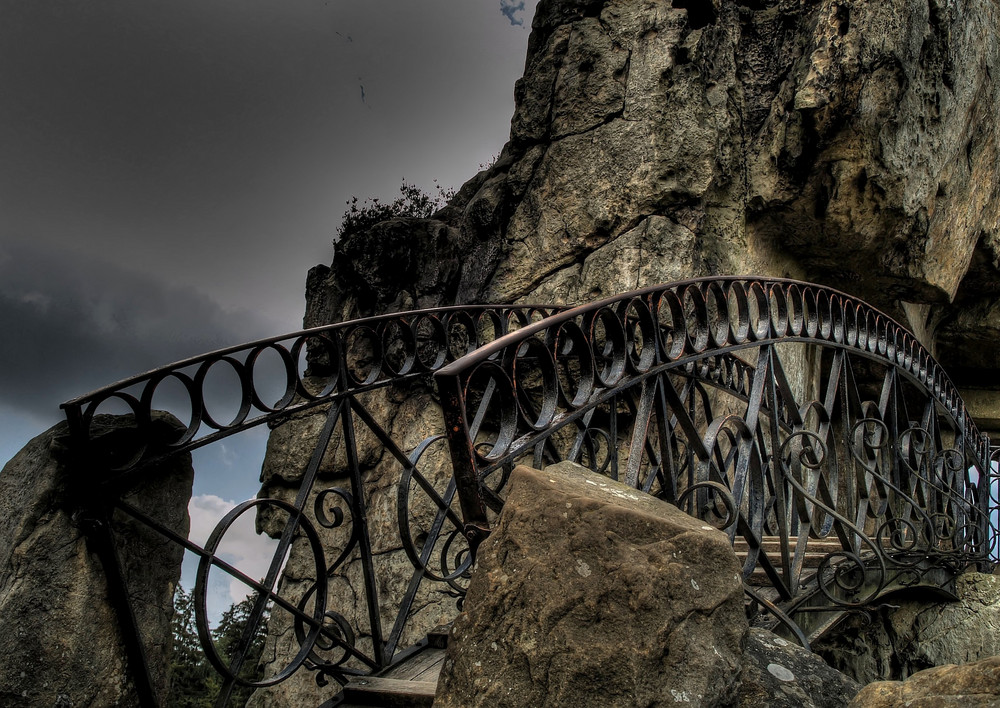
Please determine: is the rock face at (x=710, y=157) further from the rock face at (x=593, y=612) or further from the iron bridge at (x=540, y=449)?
the rock face at (x=593, y=612)

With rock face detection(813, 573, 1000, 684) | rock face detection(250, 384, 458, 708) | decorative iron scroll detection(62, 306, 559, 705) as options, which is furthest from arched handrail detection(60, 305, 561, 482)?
rock face detection(813, 573, 1000, 684)

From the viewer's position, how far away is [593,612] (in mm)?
1524

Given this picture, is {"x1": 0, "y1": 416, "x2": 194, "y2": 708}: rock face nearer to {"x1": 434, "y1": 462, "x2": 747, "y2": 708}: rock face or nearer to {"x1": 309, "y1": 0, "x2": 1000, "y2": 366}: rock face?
{"x1": 434, "y1": 462, "x2": 747, "y2": 708}: rock face

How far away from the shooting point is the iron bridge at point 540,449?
225 cm

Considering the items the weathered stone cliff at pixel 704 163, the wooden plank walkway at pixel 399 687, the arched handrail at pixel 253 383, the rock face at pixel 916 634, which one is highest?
the weathered stone cliff at pixel 704 163

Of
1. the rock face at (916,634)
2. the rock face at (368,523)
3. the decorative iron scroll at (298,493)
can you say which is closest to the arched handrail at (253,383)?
Answer: the decorative iron scroll at (298,493)

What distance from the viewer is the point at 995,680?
1.46 metres

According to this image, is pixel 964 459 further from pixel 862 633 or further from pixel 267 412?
pixel 267 412

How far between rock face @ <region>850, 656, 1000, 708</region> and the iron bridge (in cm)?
88

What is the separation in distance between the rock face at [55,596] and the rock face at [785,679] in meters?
1.67

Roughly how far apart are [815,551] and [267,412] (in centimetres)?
314

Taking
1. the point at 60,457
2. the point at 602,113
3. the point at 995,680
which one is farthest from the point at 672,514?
the point at 602,113

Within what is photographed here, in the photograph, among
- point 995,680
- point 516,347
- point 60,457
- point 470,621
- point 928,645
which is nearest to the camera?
point 995,680

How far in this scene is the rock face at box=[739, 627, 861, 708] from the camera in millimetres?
1657
